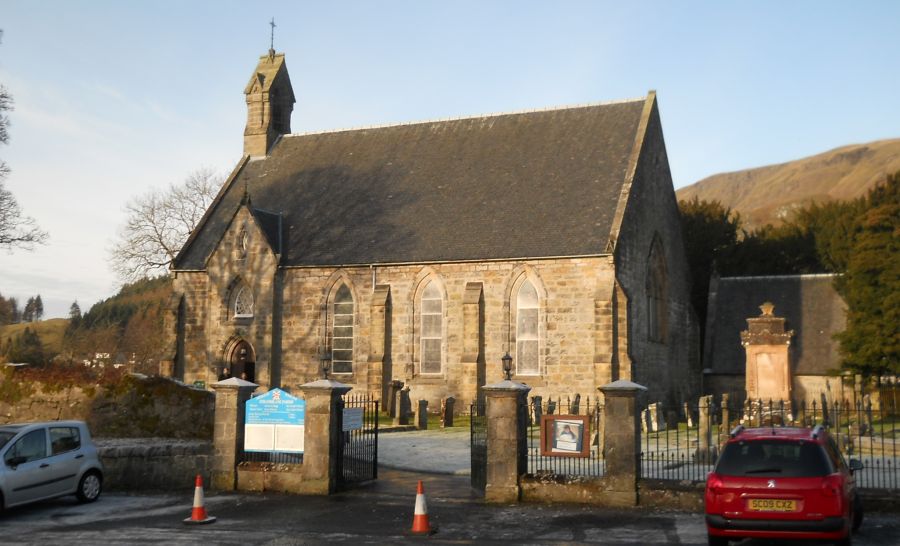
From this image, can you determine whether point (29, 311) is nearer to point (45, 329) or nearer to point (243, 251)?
point (45, 329)

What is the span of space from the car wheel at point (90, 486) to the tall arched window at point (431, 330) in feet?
57.6

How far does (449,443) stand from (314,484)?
8249 millimetres

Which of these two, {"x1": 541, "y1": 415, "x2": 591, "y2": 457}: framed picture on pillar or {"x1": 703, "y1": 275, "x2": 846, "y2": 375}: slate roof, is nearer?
{"x1": 541, "y1": 415, "x2": 591, "y2": 457}: framed picture on pillar

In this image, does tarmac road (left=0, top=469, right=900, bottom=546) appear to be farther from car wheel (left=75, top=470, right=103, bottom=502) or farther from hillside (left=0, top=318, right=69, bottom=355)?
hillside (left=0, top=318, right=69, bottom=355)

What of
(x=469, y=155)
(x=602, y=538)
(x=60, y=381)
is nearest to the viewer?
(x=602, y=538)

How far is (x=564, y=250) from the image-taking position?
30.5 m

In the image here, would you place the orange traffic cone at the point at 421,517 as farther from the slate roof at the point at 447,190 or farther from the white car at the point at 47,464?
the slate roof at the point at 447,190

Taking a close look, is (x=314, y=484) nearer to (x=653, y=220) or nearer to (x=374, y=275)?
(x=374, y=275)

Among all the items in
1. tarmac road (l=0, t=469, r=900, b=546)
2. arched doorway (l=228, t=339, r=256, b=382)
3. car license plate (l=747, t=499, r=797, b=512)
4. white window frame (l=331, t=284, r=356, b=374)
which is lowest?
tarmac road (l=0, t=469, r=900, b=546)

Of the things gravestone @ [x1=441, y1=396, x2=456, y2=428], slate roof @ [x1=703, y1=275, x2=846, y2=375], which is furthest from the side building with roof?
gravestone @ [x1=441, y1=396, x2=456, y2=428]

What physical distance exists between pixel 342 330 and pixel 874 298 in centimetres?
2049

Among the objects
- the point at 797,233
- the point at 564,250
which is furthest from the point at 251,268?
the point at 797,233

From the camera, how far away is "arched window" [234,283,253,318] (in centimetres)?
3535

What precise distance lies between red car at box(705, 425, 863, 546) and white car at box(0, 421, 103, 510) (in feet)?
36.0
